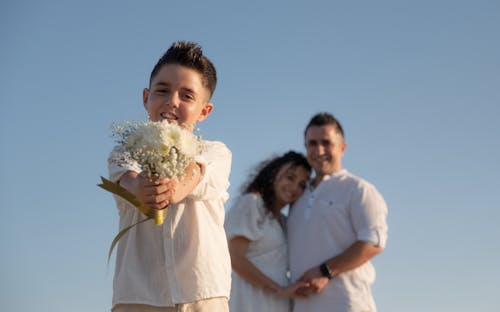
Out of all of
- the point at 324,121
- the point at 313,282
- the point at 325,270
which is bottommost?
the point at 313,282

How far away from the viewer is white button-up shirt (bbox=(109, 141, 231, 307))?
3.45m

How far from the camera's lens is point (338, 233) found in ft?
23.3

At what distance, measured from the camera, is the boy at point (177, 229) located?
342cm

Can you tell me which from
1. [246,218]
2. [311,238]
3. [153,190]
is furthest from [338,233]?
[153,190]

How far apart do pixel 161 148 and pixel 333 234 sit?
4309 mm

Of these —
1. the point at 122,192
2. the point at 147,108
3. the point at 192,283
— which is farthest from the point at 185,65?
the point at 192,283

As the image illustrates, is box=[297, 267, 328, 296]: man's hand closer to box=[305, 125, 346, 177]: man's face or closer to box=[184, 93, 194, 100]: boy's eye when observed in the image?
box=[305, 125, 346, 177]: man's face

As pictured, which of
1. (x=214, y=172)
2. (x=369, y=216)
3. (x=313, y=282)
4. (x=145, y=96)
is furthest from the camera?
(x=369, y=216)

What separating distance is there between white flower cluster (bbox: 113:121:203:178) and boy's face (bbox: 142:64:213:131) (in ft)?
1.28

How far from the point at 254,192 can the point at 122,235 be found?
14.9 ft

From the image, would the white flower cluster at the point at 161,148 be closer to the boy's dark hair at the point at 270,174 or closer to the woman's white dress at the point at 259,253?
the woman's white dress at the point at 259,253

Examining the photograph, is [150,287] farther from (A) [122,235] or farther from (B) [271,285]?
(B) [271,285]

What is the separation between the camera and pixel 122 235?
349cm

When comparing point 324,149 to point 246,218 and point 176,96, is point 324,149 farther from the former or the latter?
point 176,96
